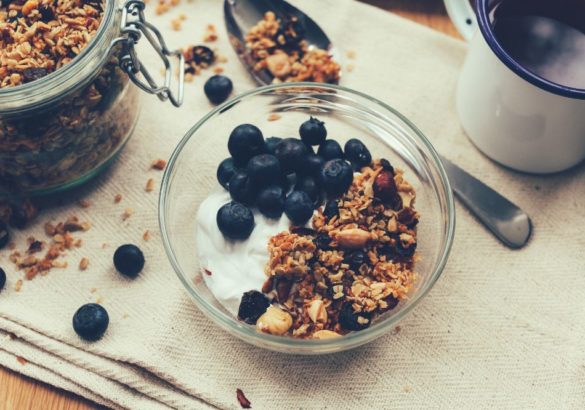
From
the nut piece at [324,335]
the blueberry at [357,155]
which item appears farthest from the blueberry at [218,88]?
the nut piece at [324,335]

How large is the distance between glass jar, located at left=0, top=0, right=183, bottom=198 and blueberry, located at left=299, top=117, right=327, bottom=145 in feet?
0.65

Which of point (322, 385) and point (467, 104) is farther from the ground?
point (467, 104)

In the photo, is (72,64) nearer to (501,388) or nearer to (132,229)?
(132,229)

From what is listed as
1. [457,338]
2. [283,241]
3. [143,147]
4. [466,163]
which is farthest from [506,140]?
[143,147]

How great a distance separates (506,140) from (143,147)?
2.00 feet

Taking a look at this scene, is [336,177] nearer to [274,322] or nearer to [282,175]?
[282,175]

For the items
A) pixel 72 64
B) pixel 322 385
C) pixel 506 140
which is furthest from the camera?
pixel 506 140

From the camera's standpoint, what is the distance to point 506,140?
1106 millimetres

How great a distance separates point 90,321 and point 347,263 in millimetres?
387

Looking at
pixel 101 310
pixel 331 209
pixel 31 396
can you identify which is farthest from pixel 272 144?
pixel 31 396

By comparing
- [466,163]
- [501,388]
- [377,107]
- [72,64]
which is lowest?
[501,388]

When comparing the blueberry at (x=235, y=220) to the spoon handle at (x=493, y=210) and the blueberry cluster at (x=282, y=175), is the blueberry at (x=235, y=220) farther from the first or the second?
the spoon handle at (x=493, y=210)

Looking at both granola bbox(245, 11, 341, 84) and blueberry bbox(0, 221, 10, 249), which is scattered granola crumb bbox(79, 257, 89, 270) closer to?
blueberry bbox(0, 221, 10, 249)

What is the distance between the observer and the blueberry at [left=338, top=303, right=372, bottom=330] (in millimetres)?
899
